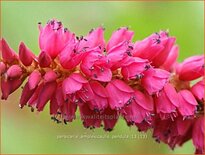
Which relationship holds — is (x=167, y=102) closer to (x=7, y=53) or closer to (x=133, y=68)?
(x=133, y=68)

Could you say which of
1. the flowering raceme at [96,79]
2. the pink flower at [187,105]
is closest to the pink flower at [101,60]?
the flowering raceme at [96,79]

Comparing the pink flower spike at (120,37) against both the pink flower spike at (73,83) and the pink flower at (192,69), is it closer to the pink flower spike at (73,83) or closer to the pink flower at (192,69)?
the pink flower spike at (73,83)

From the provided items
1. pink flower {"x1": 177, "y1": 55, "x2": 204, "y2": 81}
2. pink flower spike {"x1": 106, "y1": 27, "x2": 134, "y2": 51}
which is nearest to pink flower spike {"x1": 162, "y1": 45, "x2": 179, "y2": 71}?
pink flower {"x1": 177, "y1": 55, "x2": 204, "y2": 81}

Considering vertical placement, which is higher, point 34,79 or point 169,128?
point 34,79

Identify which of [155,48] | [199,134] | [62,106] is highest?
[155,48]

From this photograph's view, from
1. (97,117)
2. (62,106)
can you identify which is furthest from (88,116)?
(62,106)

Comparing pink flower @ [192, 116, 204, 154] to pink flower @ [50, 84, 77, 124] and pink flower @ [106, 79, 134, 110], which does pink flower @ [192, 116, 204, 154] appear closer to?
pink flower @ [106, 79, 134, 110]
